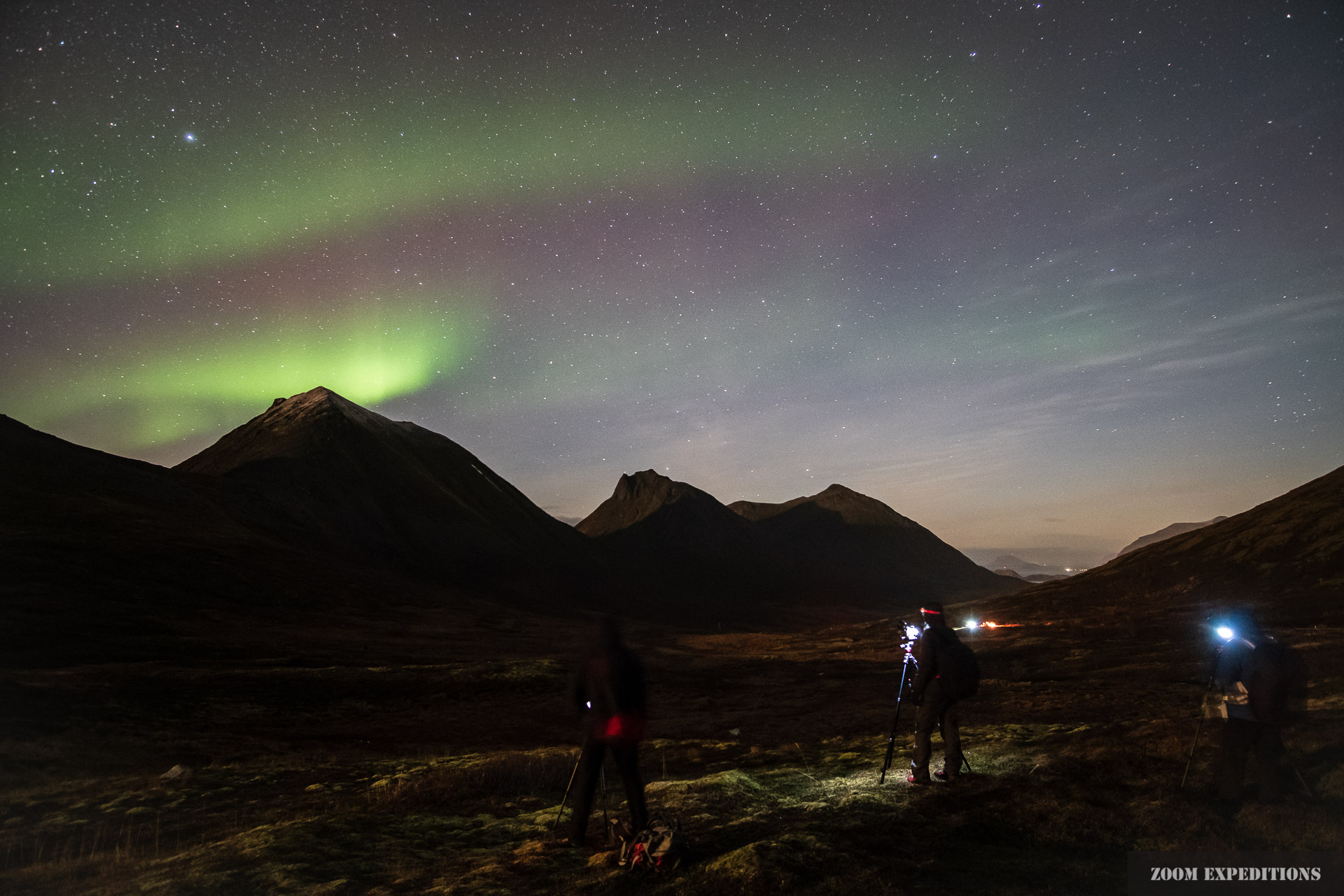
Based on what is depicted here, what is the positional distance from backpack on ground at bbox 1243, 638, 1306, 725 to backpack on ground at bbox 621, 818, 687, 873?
6262mm

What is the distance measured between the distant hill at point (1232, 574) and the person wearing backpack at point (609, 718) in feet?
185

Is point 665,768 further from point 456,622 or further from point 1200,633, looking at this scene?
point 456,622

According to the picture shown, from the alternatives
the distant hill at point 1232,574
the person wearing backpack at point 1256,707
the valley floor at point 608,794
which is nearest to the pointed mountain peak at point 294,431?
the valley floor at point 608,794

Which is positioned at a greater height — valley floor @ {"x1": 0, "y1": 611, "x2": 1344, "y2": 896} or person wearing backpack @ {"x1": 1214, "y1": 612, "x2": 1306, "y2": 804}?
person wearing backpack @ {"x1": 1214, "y1": 612, "x2": 1306, "y2": 804}

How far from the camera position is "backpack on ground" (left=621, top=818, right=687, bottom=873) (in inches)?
249

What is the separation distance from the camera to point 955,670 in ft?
27.9

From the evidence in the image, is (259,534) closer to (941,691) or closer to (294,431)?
(294,431)

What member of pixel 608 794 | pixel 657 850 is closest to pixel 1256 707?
pixel 657 850

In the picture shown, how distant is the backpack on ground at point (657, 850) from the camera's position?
6.31m

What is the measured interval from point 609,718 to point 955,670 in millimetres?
4440

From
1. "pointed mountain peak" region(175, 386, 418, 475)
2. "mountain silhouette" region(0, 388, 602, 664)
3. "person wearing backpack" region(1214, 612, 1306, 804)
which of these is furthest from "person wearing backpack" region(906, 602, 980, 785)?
"pointed mountain peak" region(175, 386, 418, 475)

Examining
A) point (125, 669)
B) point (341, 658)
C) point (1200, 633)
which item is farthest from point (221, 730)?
point (1200, 633)

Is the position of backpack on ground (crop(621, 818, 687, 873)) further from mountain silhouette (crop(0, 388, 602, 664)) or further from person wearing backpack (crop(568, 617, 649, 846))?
mountain silhouette (crop(0, 388, 602, 664))

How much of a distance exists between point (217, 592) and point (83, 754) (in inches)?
2100
